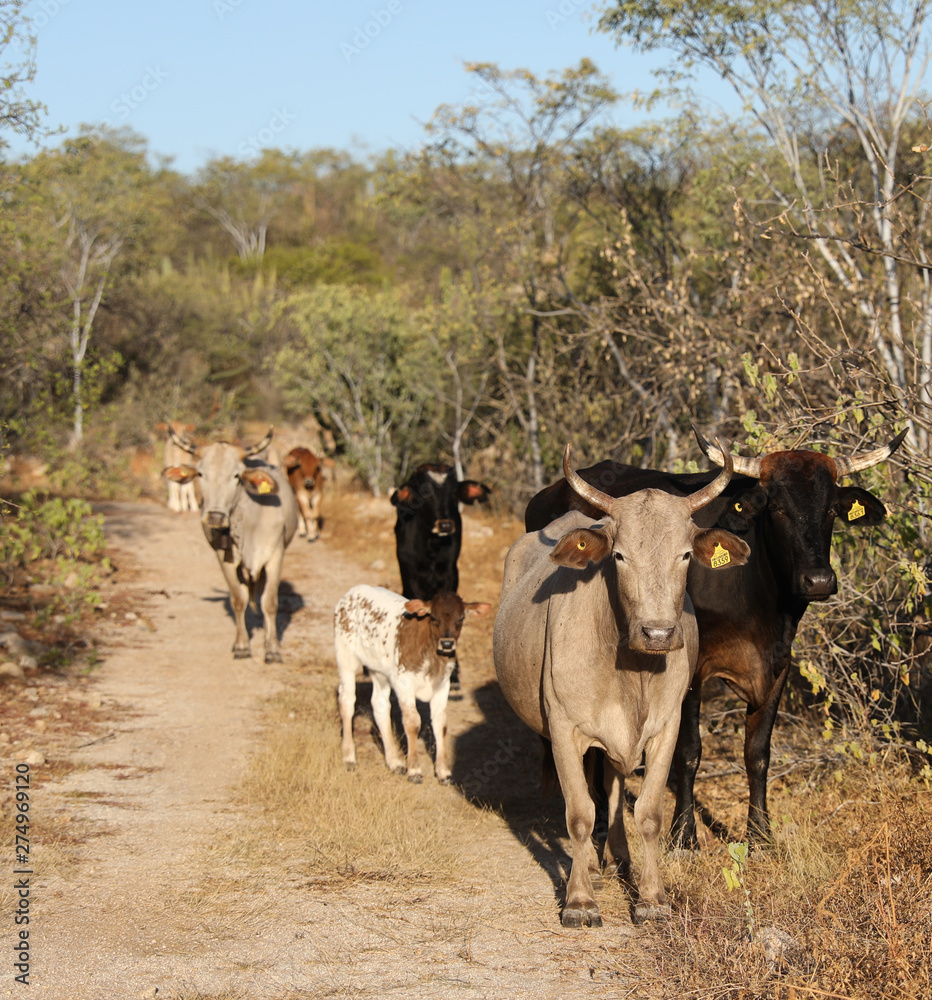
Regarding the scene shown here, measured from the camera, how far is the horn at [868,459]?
604 cm

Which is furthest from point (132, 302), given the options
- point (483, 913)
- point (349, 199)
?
point (349, 199)

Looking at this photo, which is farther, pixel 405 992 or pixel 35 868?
pixel 35 868

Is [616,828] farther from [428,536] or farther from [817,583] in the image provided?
[428,536]

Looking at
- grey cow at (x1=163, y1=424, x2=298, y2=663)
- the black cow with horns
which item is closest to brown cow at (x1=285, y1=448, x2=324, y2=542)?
grey cow at (x1=163, y1=424, x2=298, y2=663)

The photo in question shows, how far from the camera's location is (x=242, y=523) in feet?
37.3

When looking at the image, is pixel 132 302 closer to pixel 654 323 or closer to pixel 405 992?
pixel 654 323

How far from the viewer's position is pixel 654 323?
554 inches

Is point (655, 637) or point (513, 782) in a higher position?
point (655, 637)

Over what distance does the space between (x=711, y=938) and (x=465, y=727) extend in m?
4.94

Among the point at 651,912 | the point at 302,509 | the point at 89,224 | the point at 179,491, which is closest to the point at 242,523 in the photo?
the point at 302,509

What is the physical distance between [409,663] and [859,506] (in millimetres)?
3463

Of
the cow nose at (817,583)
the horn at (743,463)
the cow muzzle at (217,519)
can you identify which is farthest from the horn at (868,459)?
the cow muzzle at (217,519)

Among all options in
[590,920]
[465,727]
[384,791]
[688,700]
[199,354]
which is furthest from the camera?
[199,354]

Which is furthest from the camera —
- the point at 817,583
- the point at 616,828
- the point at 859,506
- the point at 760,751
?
the point at 760,751
